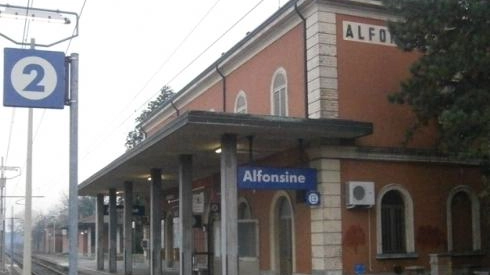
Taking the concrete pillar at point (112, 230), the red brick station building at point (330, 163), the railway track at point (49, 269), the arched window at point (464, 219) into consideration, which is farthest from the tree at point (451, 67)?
the railway track at point (49, 269)

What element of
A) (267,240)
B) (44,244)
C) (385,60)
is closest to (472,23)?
(385,60)

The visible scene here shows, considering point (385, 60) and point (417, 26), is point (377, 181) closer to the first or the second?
point (385, 60)

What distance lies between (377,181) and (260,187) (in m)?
3.67

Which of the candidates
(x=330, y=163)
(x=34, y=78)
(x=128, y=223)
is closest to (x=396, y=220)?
(x=330, y=163)

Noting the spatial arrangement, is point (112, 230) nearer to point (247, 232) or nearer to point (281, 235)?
point (247, 232)

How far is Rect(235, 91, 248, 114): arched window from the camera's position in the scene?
23984mm

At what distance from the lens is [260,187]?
17172 millimetres

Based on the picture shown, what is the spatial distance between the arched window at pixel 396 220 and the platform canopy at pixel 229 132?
2.24 m

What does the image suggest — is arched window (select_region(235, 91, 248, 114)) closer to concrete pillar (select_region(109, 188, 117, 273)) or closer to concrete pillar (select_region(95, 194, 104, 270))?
concrete pillar (select_region(109, 188, 117, 273))

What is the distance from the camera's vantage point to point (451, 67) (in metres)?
15.9

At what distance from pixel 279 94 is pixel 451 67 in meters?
6.36

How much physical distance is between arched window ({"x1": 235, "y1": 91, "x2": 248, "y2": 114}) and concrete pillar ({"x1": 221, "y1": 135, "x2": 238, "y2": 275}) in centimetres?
669

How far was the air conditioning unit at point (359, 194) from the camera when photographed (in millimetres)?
18250

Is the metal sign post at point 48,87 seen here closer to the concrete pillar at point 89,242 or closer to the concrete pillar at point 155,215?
the concrete pillar at point 155,215
